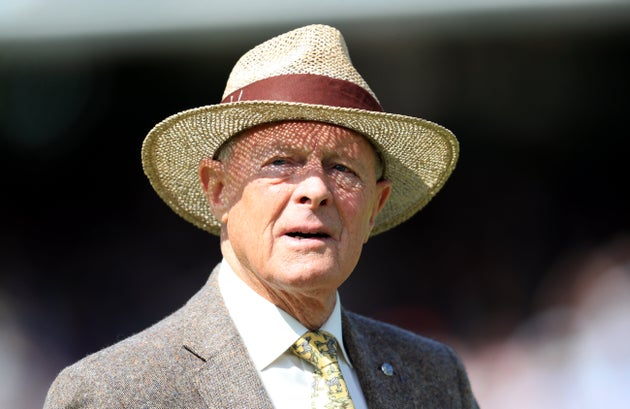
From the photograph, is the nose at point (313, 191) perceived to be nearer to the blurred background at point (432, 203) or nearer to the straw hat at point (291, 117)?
the straw hat at point (291, 117)

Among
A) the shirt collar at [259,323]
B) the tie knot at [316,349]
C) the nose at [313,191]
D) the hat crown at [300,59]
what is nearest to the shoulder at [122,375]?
the shirt collar at [259,323]

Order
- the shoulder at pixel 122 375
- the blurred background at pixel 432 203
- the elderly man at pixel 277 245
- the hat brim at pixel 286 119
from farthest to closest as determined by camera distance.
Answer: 1. the blurred background at pixel 432 203
2. the hat brim at pixel 286 119
3. the elderly man at pixel 277 245
4. the shoulder at pixel 122 375

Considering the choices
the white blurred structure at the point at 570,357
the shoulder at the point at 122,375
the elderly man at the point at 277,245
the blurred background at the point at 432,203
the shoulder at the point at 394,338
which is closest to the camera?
the shoulder at the point at 122,375

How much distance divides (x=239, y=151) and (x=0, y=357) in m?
3.29

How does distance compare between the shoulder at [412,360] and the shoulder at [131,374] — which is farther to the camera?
the shoulder at [412,360]

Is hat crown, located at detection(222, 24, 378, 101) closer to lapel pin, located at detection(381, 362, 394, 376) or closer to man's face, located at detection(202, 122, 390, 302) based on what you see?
man's face, located at detection(202, 122, 390, 302)

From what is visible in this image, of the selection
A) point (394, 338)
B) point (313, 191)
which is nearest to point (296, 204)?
point (313, 191)

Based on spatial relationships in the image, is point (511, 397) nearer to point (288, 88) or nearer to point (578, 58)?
point (578, 58)

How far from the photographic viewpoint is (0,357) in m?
5.36

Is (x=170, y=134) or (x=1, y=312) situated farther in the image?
(x=1, y=312)

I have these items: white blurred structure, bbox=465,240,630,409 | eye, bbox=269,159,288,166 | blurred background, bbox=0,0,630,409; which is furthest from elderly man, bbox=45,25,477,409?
white blurred structure, bbox=465,240,630,409

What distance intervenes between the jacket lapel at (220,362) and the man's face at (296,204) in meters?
0.15

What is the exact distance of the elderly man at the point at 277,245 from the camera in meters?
2.46

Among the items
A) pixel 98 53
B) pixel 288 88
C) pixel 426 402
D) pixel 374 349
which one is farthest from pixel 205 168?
pixel 98 53
